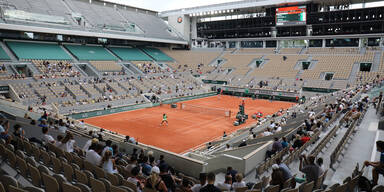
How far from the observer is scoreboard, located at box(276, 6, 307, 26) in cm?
4677

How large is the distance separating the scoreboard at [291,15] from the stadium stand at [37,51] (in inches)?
1510

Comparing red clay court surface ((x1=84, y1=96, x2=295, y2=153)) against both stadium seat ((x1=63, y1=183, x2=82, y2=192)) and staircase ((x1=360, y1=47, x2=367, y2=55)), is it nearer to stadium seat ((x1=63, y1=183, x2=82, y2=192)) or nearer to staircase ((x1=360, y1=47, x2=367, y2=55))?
stadium seat ((x1=63, y1=183, x2=82, y2=192))

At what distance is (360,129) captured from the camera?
1431cm

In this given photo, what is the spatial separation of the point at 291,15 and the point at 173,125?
34.9 meters

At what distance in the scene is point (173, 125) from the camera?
84.4 ft

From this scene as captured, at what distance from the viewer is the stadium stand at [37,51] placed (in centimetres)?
3778

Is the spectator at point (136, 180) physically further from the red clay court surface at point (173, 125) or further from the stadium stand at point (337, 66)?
the stadium stand at point (337, 66)

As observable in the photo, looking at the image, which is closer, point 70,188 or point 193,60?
point 70,188

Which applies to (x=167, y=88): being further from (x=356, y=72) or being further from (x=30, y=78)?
(x=356, y=72)

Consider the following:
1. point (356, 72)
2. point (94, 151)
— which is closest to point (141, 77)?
point (356, 72)

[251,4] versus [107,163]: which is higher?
[251,4]

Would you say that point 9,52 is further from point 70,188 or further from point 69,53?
point 70,188

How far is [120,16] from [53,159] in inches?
2210

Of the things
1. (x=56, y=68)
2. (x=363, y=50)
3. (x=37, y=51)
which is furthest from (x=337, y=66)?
(x=37, y=51)
